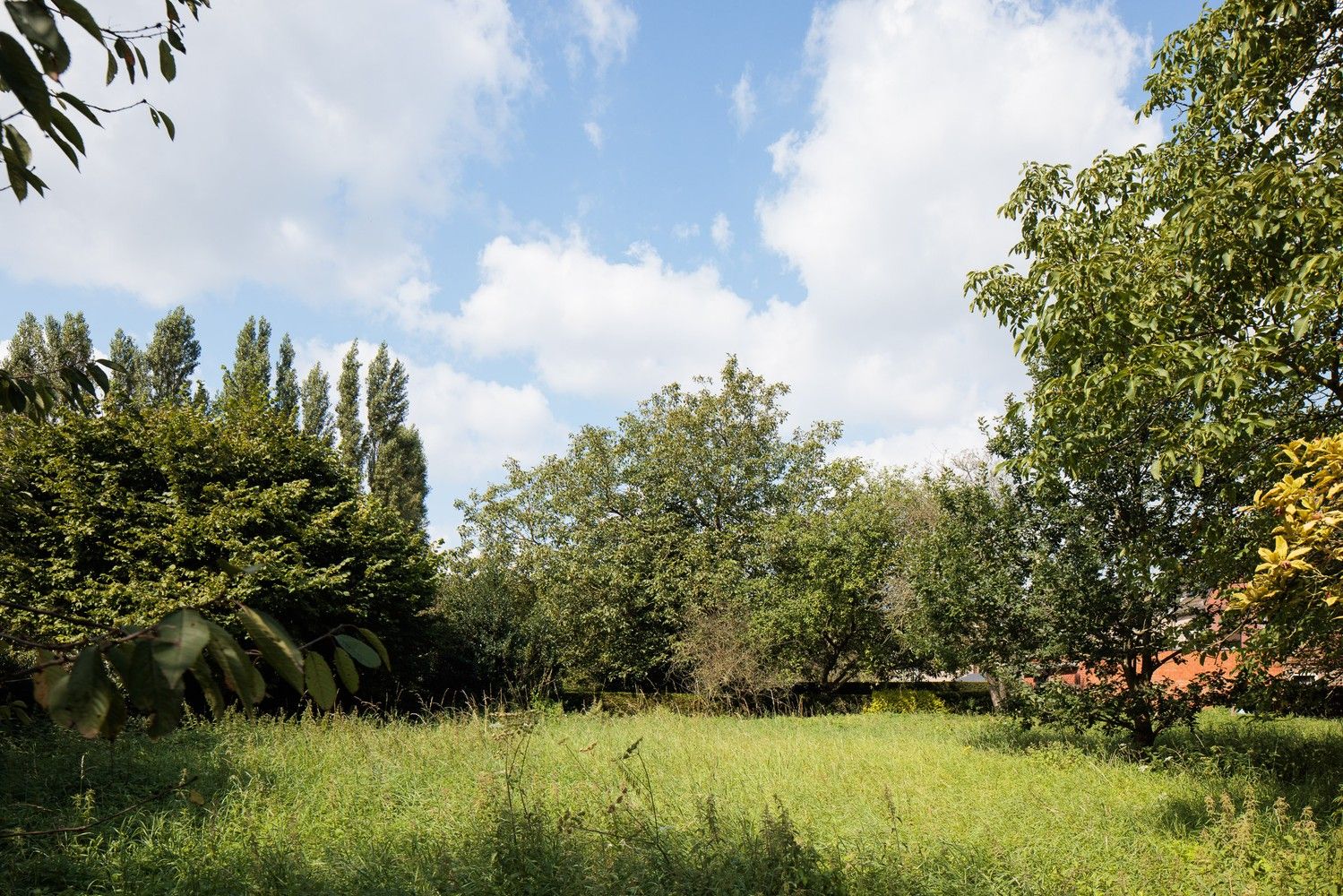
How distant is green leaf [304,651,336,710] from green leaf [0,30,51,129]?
826 millimetres

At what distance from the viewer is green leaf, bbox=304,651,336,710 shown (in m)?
1.07

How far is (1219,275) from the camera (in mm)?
5484

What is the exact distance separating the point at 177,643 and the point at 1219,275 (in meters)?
6.66

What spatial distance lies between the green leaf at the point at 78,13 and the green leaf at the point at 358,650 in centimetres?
100

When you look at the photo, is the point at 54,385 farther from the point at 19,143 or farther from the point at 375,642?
the point at 375,642

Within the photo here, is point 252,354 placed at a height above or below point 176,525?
above

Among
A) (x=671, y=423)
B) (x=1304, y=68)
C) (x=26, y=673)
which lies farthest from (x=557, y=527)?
(x=26, y=673)

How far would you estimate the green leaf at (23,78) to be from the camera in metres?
0.97

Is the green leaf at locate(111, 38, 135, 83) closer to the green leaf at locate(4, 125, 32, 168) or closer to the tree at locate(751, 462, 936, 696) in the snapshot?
the green leaf at locate(4, 125, 32, 168)

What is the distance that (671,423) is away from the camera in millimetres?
23766

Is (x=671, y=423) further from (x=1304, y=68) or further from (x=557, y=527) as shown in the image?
(x=1304, y=68)

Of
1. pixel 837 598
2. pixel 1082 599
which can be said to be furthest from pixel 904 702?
pixel 1082 599

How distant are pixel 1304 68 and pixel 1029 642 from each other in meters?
6.96

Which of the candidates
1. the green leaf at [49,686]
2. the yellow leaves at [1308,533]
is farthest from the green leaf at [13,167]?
the yellow leaves at [1308,533]
